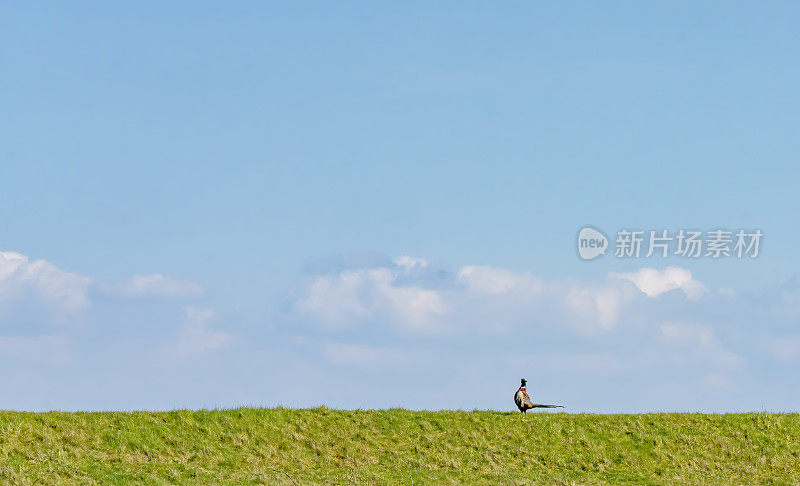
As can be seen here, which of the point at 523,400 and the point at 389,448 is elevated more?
the point at 523,400

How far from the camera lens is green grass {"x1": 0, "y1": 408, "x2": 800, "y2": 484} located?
95.1 feet

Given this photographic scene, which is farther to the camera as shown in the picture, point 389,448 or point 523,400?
point 523,400

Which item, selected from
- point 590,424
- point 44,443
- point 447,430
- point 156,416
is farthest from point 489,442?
point 44,443

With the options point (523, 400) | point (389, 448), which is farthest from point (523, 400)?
point (389, 448)

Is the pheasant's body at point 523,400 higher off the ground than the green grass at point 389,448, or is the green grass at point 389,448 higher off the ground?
the pheasant's body at point 523,400

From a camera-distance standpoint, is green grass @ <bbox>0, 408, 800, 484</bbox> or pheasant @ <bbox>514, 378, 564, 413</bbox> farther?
pheasant @ <bbox>514, 378, 564, 413</bbox>

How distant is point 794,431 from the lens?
35.2 metres

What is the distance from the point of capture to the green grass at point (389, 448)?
29.0m

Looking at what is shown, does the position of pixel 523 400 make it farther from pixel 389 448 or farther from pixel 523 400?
pixel 389 448

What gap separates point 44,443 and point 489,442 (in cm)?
1483

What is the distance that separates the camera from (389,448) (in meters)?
31.5

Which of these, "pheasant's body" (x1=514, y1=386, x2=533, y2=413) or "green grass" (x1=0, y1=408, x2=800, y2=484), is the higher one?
"pheasant's body" (x1=514, y1=386, x2=533, y2=413)

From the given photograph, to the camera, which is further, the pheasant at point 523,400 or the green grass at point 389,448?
the pheasant at point 523,400

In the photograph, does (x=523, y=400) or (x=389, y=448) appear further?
(x=523, y=400)
